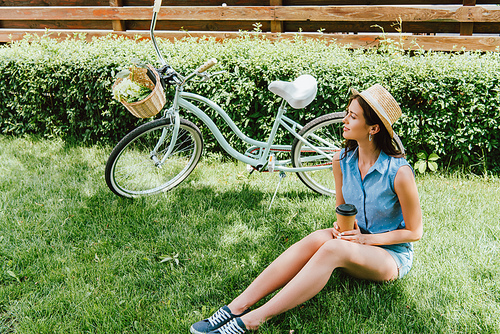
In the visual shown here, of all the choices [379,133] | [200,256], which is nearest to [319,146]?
[379,133]

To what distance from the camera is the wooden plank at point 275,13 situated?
5.39m

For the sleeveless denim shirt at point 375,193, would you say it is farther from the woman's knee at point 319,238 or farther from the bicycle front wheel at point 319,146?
the bicycle front wheel at point 319,146

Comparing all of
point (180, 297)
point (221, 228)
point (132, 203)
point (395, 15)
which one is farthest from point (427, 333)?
point (395, 15)

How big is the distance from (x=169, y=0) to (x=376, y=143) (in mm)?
5867

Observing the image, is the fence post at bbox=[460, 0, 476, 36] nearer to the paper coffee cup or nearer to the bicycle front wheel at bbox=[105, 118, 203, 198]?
the bicycle front wheel at bbox=[105, 118, 203, 198]

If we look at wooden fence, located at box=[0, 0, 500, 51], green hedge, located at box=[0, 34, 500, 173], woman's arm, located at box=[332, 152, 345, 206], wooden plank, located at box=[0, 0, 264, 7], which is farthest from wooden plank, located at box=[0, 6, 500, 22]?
woman's arm, located at box=[332, 152, 345, 206]

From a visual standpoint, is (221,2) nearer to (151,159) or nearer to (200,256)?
(151,159)

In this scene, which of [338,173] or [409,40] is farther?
[409,40]

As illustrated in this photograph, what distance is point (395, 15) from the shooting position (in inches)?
222

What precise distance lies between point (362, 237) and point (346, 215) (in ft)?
0.81

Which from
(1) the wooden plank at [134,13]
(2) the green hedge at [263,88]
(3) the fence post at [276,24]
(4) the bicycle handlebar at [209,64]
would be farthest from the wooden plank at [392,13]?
(4) the bicycle handlebar at [209,64]

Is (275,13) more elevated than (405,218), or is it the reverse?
(275,13)

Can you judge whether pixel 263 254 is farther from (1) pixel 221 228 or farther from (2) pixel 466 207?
(2) pixel 466 207

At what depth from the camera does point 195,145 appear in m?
3.76
